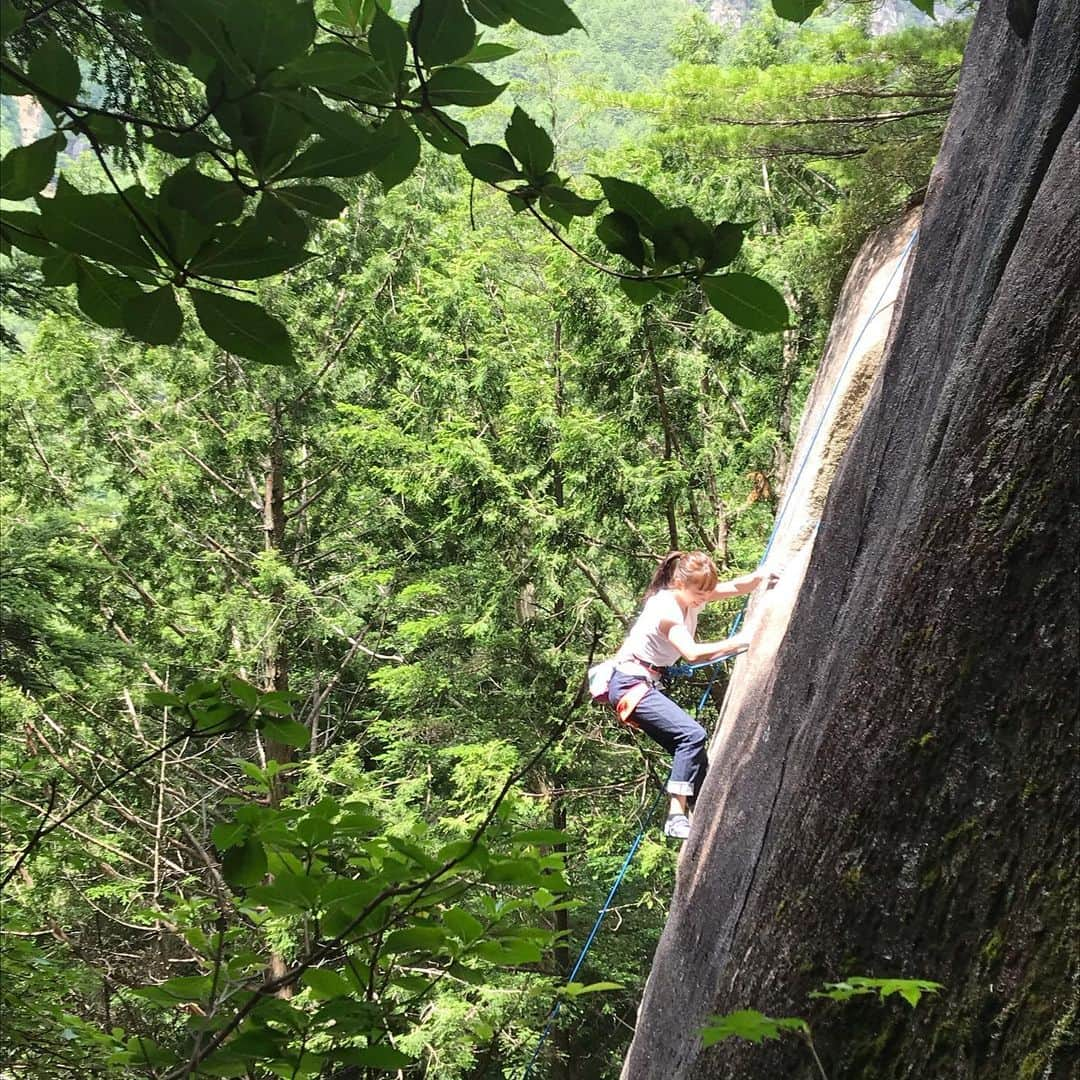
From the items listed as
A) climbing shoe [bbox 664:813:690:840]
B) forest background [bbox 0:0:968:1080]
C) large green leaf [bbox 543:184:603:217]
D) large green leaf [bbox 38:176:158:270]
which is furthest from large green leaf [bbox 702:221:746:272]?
forest background [bbox 0:0:968:1080]

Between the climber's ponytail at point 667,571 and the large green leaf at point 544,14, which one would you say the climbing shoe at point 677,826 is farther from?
the large green leaf at point 544,14

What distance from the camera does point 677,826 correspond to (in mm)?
4730

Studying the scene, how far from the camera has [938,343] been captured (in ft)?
6.67

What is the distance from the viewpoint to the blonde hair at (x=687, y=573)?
4.79 meters

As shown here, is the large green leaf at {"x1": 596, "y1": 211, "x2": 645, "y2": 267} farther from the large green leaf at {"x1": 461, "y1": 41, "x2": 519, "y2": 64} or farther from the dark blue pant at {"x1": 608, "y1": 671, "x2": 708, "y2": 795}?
the dark blue pant at {"x1": 608, "y1": 671, "x2": 708, "y2": 795}

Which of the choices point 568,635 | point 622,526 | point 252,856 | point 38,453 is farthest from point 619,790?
point 252,856

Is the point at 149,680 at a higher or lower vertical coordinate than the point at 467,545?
lower

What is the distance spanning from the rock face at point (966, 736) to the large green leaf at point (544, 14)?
0.91 meters

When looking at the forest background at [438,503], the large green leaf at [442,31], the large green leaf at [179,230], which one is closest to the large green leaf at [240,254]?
the large green leaf at [179,230]

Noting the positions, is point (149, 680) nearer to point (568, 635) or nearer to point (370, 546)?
point (370, 546)

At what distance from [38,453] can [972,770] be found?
11.6 meters

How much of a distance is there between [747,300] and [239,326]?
0.44 meters

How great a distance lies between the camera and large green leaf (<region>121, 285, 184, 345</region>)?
77 centimetres

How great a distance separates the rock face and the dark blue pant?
293 cm
